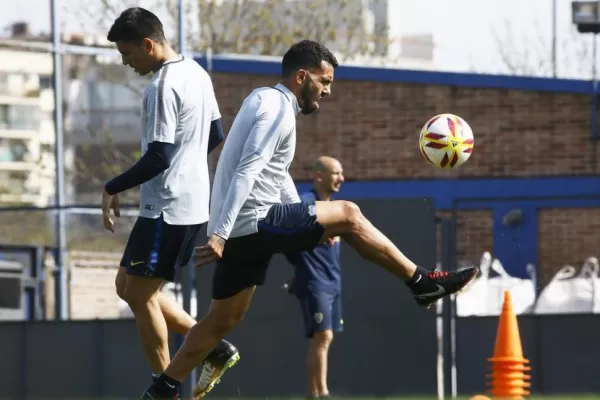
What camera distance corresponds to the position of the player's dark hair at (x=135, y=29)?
305 inches

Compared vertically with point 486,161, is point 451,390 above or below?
below

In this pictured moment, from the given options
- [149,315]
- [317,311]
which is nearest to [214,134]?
[149,315]

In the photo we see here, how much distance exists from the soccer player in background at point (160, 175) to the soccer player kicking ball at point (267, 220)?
0.31 meters

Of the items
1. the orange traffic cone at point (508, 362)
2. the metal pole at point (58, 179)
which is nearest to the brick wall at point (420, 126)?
the metal pole at point (58, 179)

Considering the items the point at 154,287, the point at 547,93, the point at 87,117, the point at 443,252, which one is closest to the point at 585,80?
the point at 547,93

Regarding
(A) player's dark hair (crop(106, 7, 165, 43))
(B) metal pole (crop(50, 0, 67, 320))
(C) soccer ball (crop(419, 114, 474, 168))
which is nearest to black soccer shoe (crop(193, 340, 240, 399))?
(A) player's dark hair (crop(106, 7, 165, 43))

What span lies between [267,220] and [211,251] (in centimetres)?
44

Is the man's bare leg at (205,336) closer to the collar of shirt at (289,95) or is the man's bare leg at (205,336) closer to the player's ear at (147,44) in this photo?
the collar of shirt at (289,95)

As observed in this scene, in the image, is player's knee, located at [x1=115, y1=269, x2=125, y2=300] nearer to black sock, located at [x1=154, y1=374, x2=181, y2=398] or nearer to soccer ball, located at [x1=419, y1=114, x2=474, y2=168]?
black sock, located at [x1=154, y1=374, x2=181, y2=398]

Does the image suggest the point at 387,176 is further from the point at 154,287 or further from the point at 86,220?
the point at 154,287

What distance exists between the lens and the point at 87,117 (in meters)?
22.9

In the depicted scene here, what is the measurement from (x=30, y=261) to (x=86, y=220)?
2.24 meters

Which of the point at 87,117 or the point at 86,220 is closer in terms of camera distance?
the point at 86,220

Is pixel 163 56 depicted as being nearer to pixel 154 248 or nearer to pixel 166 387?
pixel 154 248
